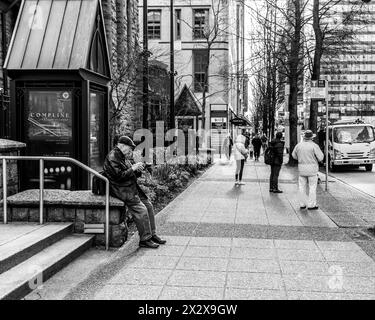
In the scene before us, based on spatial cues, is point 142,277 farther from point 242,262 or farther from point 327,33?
point 327,33

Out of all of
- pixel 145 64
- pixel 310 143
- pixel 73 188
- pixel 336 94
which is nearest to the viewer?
pixel 73 188

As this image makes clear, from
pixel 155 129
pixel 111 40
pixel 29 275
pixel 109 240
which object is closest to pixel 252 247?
pixel 109 240

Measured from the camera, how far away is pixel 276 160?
49.5 feet

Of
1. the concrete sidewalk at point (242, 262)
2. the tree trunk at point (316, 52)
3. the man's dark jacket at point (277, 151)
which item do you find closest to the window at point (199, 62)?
the tree trunk at point (316, 52)

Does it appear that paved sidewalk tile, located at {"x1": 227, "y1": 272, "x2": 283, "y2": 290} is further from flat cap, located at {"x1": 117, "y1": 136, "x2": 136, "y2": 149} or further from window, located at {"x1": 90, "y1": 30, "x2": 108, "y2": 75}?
window, located at {"x1": 90, "y1": 30, "x2": 108, "y2": 75}

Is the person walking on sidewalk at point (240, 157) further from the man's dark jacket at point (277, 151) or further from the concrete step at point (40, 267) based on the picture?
the concrete step at point (40, 267)

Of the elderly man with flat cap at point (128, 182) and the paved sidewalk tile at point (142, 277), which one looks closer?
the paved sidewalk tile at point (142, 277)

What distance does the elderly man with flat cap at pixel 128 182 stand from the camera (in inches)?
294

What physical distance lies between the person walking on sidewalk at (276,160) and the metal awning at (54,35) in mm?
6708

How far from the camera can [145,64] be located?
51.3 ft

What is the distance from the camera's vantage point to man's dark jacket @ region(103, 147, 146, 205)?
7.45 meters

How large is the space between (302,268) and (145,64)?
10279 mm
